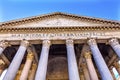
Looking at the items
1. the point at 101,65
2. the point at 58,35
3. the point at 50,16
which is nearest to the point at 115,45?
the point at 101,65

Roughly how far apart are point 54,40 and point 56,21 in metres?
2.49

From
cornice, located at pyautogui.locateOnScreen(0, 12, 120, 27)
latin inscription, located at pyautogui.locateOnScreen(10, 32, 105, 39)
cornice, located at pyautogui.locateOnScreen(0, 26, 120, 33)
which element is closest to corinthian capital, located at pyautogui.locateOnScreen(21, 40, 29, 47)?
latin inscription, located at pyautogui.locateOnScreen(10, 32, 105, 39)

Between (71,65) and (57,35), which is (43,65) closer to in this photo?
(71,65)

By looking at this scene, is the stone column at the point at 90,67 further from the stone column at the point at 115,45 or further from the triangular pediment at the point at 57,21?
the triangular pediment at the point at 57,21

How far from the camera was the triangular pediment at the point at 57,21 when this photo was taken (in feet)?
48.3

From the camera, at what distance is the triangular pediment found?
14727mm

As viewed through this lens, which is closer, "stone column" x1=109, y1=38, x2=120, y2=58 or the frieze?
"stone column" x1=109, y1=38, x2=120, y2=58

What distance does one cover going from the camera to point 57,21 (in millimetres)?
15492

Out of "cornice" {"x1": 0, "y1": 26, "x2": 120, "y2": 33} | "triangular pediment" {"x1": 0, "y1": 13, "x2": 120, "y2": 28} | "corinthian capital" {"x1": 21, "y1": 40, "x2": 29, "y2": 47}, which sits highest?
"triangular pediment" {"x1": 0, "y1": 13, "x2": 120, "y2": 28}

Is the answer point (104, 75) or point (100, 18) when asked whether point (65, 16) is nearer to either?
point (100, 18)

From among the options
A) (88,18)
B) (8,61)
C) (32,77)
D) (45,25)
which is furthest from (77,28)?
(8,61)

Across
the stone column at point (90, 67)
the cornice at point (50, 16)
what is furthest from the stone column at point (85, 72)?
the cornice at point (50, 16)

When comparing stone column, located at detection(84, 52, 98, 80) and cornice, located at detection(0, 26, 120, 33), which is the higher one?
cornice, located at detection(0, 26, 120, 33)

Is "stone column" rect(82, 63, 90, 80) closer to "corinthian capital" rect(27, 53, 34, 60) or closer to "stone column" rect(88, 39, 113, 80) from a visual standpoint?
"stone column" rect(88, 39, 113, 80)
